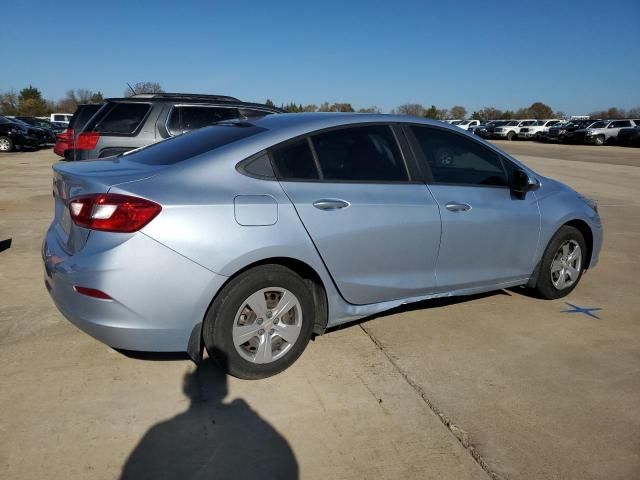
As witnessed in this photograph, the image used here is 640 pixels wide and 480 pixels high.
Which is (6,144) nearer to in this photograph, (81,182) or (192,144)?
(192,144)

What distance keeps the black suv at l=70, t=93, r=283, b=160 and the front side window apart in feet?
15.1

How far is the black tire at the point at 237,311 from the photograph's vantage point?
3.01 metres

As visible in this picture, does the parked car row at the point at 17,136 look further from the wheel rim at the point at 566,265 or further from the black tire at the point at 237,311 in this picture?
the wheel rim at the point at 566,265

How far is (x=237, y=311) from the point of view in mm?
3045

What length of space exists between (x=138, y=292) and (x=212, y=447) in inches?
34.8

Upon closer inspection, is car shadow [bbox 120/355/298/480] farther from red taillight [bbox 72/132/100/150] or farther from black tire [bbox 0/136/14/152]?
black tire [bbox 0/136/14/152]

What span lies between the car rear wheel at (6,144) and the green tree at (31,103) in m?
46.2

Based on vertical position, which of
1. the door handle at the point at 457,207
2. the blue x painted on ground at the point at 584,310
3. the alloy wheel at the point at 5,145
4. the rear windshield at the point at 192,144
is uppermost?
the rear windshield at the point at 192,144

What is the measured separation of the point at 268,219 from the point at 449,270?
1580 millimetres

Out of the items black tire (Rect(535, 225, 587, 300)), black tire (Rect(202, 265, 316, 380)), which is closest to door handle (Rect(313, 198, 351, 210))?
black tire (Rect(202, 265, 316, 380))

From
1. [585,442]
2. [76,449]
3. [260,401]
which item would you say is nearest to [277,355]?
[260,401]

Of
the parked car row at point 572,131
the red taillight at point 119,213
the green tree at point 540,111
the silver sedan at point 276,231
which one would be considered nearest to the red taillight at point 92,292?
the silver sedan at point 276,231

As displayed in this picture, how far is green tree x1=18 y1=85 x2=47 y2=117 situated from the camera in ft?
213

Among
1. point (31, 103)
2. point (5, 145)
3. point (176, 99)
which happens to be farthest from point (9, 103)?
point (176, 99)
